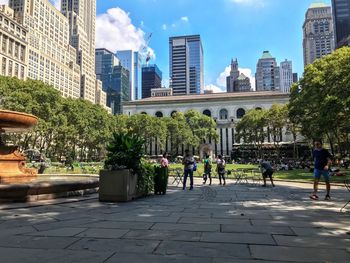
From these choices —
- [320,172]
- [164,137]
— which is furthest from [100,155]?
[320,172]

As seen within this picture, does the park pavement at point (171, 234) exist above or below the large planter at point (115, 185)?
below

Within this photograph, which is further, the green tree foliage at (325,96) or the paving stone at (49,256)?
the green tree foliage at (325,96)

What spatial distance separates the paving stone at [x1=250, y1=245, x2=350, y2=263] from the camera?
4082 mm

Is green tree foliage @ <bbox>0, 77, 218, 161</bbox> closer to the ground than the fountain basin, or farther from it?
farther from it

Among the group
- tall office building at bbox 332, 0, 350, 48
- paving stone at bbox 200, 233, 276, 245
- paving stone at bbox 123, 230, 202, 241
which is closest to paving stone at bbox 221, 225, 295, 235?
paving stone at bbox 200, 233, 276, 245

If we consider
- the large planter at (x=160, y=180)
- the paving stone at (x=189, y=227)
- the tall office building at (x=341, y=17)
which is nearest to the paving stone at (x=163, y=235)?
the paving stone at (x=189, y=227)

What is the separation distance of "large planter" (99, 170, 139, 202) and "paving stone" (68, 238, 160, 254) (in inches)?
181

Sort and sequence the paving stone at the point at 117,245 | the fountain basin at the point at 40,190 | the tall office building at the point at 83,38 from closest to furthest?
the paving stone at the point at 117,245 < the fountain basin at the point at 40,190 < the tall office building at the point at 83,38

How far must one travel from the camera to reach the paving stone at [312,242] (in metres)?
4.76

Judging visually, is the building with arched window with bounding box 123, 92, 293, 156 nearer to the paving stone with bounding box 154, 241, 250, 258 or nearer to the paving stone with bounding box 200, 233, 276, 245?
the paving stone with bounding box 200, 233, 276, 245

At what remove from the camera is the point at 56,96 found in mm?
43938

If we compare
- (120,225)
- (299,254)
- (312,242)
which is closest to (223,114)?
(120,225)

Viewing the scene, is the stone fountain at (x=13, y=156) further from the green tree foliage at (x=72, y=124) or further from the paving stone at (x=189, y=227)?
the green tree foliage at (x=72, y=124)

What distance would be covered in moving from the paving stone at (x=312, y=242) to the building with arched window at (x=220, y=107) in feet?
273
